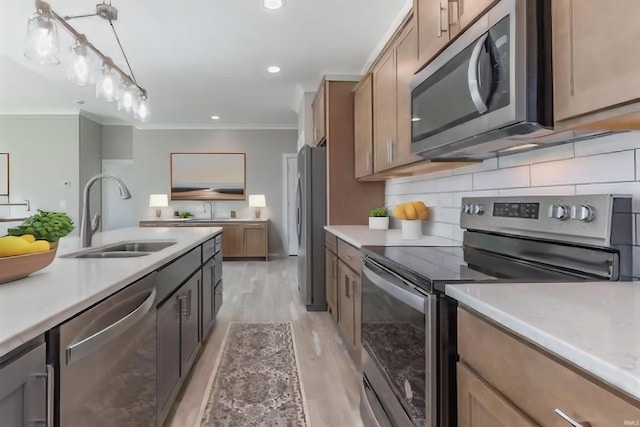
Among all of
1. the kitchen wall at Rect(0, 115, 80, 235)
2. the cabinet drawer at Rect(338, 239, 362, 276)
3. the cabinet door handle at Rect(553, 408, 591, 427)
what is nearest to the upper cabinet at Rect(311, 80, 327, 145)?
the cabinet drawer at Rect(338, 239, 362, 276)

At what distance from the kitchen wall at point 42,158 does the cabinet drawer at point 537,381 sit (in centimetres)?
767

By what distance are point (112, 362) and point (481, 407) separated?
102 centimetres

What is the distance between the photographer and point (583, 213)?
1.17 m

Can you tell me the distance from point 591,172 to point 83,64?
9.52 ft

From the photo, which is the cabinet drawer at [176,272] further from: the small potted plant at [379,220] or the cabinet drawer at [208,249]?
the small potted plant at [379,220]

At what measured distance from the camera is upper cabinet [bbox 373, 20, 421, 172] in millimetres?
2319

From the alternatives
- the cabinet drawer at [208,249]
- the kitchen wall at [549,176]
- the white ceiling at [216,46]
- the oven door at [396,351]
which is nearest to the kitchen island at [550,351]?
the oven door at [396,351]

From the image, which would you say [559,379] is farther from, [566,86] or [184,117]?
[184,117]

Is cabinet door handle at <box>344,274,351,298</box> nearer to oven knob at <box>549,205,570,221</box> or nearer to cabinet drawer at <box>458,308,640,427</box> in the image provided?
oven knob at <box>549,205,570,221</box>

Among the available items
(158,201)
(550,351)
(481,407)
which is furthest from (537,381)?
(158,201)

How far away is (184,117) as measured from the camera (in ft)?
23.5

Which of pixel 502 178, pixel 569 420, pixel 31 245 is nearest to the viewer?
pixel 569 420

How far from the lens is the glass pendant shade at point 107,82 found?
287cm

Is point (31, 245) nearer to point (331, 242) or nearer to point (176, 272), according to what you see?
point (176, 272)
